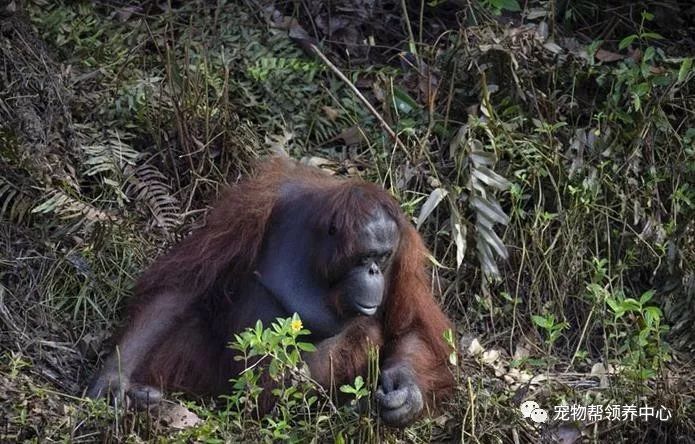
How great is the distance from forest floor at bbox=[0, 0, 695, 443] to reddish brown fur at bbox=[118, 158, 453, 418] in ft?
0.49

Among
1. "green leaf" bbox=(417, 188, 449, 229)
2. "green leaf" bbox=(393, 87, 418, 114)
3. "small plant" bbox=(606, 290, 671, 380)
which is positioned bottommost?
"small plant" bbox=(606, 290, 671, 380)

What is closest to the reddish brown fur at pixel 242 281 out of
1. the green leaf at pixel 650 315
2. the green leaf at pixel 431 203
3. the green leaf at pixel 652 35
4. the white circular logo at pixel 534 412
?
the white circular logo at pixel 534 412

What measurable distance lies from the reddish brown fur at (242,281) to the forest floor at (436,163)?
15 cm

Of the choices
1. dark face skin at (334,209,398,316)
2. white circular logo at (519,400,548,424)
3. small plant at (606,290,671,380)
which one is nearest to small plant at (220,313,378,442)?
dark face skin at (334,209,398,316)

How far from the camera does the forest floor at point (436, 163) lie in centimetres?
488

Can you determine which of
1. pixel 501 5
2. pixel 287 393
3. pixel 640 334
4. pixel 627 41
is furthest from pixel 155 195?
pixel 627 41

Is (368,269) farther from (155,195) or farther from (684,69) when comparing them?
(684,69)

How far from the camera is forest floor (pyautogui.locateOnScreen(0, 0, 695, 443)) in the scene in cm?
488

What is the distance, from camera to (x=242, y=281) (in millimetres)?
4844

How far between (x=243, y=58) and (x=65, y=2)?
92cm

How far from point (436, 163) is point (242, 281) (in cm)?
137

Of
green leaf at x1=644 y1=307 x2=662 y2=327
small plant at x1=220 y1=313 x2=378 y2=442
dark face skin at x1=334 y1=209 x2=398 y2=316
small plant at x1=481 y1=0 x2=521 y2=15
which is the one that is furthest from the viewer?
small plant at x1=481 y1=0 x2=521 y2=15

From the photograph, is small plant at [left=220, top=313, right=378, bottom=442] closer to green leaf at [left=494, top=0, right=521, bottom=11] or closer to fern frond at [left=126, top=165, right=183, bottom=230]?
fern frond at [left=126, top=165, right=183, bottom=230]

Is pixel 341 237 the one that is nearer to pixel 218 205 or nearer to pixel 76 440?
pixel 218 205
